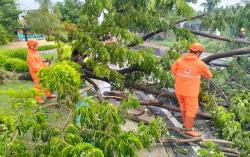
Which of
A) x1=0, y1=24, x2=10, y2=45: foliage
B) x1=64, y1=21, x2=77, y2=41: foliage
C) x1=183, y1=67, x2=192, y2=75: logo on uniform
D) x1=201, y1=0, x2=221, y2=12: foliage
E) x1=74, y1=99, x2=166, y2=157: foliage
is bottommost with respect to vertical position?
x1=0, y1=24, x2=10, y2=45: foliage

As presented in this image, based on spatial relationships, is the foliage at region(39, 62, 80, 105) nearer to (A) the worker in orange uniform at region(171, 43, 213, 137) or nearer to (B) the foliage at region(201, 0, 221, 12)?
(A) the worker in orange uniform at region(171, 43, 213, 137)

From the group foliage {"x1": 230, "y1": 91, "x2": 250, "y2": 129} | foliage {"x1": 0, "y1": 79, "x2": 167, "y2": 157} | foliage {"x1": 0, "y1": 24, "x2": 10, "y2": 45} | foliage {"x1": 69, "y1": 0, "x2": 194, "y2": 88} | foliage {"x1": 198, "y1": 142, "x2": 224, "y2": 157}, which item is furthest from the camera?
foliage {"x1": 0, "y1": 24, "x2": 10, "y2": 45}

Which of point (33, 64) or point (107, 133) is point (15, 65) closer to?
point (33, 64)

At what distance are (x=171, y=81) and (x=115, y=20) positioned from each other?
133cm

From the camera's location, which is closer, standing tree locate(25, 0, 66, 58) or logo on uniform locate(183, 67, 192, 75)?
logo on uniform locate(183, 67, 192, 75)

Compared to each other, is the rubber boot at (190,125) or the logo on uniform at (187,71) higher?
the logo on uniform at (187,71)

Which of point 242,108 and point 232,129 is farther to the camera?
point 242,108

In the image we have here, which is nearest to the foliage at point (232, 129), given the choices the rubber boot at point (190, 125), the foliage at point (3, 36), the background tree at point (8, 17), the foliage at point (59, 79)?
the rubber boot at point (190, 125)

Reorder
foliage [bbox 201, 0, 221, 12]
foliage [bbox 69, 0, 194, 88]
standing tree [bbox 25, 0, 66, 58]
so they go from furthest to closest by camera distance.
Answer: standing tree [bbox 25, 0, 66, 58]
foliage [bbox 201, 0, 221, 12]
foliage [bbox 69, 0, 194, 88]

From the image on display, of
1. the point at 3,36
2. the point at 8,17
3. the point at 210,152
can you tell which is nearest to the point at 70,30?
the point at 210,152

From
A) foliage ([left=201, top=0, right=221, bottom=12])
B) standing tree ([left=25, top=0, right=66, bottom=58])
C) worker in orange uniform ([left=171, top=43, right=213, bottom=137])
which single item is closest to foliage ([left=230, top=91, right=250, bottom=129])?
worker in orange uniform ([left=171, top=43, right=213, bottom=137])

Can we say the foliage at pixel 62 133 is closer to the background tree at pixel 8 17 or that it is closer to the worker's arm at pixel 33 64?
the worker's arm at pixel 33 64

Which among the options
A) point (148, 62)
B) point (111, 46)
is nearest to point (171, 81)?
point (148, 62)

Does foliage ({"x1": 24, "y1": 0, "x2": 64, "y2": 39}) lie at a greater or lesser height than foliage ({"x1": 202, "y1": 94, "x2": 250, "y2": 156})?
greater
